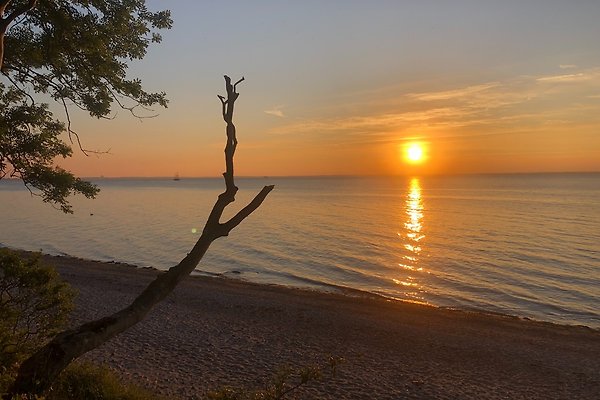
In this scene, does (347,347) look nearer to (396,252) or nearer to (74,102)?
(74,102)

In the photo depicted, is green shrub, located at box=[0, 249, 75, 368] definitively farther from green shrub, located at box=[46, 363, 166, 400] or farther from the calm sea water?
the calm sea water

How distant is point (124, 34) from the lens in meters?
8.19

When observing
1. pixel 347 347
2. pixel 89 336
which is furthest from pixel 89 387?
pixel 347 347

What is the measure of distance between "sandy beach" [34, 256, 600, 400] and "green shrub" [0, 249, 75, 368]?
4.29 metres

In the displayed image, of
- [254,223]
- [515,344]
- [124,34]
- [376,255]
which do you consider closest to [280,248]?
[376,255]

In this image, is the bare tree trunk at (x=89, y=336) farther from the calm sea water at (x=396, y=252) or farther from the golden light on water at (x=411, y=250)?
the golden light on water at (x=411, y=250)

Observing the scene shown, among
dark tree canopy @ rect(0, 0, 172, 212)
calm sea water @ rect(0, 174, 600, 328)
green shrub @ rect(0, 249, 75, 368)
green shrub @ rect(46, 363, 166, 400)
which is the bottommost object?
calm sea water @ rect(0, 174, 600, 328)

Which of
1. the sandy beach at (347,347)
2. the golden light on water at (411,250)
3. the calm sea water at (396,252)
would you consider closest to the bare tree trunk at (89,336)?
the sandy beach at (347,347)

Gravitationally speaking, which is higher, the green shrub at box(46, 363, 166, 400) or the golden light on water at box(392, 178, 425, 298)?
the green shrub at box(46, 363, 166, 400)

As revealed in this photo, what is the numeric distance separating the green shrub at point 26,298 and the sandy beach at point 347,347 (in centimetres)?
429

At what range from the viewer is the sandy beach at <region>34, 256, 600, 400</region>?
1365 cm

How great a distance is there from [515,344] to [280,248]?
91.0 feet

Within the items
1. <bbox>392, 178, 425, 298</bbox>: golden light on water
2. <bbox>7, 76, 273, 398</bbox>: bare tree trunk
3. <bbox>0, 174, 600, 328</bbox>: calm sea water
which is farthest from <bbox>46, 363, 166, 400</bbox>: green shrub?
<bbox>392, 178, 425, 298</bbox>: golden light on water

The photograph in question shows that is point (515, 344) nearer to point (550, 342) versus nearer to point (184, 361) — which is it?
point (550, 342)
